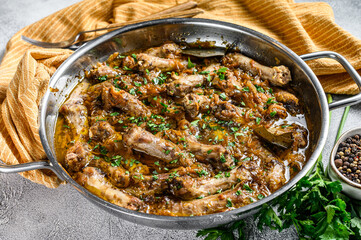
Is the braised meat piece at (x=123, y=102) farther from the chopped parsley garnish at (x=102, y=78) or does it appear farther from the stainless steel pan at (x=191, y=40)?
the stainless steel pan at (x=191, y=40)

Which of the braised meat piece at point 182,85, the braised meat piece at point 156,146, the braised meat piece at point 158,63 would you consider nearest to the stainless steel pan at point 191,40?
the braised meat piece at point 158,63

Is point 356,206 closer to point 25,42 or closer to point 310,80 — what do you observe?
point 310,80

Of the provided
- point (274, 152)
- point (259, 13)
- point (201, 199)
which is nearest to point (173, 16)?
point (259, 13)

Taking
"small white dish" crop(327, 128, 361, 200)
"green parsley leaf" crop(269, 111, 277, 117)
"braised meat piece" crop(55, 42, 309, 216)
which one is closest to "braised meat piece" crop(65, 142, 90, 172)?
"braised meat piece" crop(55, 42, 309, 216)

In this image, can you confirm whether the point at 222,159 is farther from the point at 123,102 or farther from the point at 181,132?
the point at 123,102

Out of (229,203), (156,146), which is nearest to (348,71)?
(229,203)

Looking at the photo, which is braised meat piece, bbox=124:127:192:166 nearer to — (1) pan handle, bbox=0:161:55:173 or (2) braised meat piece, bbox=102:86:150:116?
(2) braised meat piece, bbox=102:86:150:116
